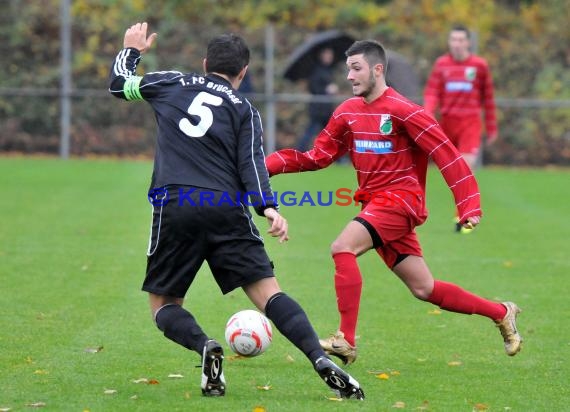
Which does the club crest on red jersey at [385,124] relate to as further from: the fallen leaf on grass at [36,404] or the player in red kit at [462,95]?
the player in red kit at [462,95]

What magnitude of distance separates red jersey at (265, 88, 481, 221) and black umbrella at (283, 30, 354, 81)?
14797mm

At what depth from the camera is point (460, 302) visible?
6.97 metres

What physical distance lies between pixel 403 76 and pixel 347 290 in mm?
15392

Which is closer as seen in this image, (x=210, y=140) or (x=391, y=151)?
(x=210, y=140)

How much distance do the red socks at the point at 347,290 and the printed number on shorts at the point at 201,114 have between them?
1.34 metres

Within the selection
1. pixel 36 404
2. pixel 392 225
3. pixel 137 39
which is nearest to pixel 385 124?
pixel 392 225

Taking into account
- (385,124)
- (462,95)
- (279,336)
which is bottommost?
(279,336)

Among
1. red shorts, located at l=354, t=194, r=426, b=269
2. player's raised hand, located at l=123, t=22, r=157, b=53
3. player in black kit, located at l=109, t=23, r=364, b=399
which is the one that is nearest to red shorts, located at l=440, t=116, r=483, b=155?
red shorts, located at l=354, t=194, r=426, b=269

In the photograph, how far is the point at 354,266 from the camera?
265 inches

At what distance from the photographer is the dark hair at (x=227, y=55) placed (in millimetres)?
5887

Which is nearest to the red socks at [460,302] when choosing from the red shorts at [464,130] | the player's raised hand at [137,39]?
the player's raised hand at [137,39]

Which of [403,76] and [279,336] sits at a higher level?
[403,76]

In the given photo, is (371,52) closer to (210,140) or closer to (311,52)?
(210,140)

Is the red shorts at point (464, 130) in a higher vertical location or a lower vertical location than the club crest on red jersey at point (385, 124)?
lower
